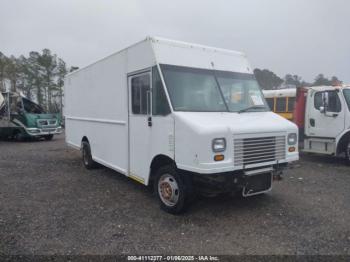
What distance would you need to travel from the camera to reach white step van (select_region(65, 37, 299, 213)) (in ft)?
12.6

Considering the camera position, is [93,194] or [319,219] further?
[93,194]

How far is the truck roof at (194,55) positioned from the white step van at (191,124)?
2 cm

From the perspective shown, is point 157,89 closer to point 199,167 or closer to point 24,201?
point 199,167

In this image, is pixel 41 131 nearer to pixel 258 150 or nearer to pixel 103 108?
pixel 103 108

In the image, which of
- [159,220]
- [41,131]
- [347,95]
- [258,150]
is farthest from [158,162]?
[41,131]

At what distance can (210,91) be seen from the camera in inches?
181

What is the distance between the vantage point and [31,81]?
111 ft

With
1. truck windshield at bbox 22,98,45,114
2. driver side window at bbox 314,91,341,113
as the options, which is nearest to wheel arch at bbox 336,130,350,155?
driver side window at bbox 314,91,341,113

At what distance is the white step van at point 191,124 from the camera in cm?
384

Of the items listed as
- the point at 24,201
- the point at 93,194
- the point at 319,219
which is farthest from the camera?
the point at 93,194

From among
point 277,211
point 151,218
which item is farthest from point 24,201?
point 277,211

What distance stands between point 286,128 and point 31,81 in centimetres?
3602

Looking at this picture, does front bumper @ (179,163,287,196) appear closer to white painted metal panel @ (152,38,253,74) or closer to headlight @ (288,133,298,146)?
headlight @ (288,133,298,146)

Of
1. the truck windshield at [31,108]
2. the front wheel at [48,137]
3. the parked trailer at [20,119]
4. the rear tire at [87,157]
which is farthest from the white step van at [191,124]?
the front wheel at [48,137]
